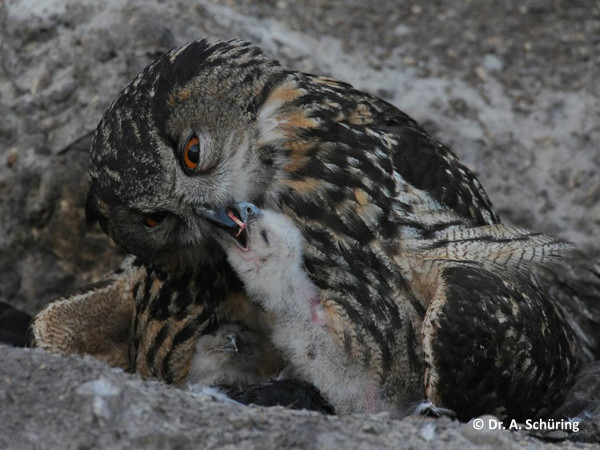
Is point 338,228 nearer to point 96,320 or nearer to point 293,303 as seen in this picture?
point 293,303

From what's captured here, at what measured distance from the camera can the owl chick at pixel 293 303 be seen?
4.02 meters

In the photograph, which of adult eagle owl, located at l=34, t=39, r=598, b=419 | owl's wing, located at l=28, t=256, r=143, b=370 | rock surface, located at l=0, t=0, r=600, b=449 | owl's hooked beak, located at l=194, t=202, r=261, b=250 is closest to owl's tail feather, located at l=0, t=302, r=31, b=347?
owl's wing, located at l=28, t=256, r=143, b=370

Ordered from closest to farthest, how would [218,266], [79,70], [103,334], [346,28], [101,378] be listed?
[101,378] < [218,266] < [103,334] < [79,70] < [346,28]

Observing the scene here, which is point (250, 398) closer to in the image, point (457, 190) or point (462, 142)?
point (457, 190)

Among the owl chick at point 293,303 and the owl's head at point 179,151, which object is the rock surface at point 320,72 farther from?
the owl chick at point 293,303

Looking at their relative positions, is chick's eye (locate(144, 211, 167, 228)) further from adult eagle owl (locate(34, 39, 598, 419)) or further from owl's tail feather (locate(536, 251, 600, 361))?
owl's tail feather (locate(536, 251, 600, 361))

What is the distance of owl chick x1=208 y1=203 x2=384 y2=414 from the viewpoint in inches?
158

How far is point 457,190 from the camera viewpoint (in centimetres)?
453

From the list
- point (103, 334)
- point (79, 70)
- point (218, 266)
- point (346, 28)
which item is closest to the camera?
point (218, 266)

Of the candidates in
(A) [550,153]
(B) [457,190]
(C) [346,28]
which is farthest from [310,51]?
(B) [457,190]

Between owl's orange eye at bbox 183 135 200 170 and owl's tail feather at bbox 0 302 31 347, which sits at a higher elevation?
owl's orange eye at bbox 183 135 200 170

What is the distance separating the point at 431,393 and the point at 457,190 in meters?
1.06

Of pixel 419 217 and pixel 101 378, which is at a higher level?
pixel 419 217

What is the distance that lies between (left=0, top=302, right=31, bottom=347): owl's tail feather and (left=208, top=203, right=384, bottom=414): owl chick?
Result: 1.63 meters
